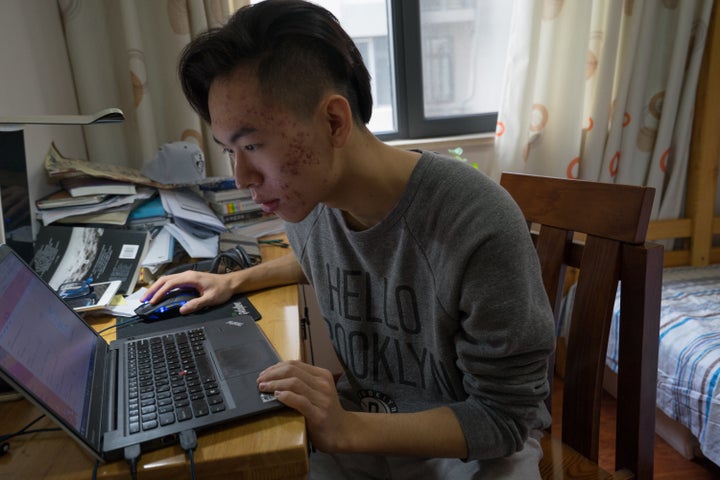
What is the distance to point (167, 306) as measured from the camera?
920mm

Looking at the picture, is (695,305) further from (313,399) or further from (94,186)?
(94,186)

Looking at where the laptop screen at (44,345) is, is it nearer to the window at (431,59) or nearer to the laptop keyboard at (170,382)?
the laptop keyboard at (170,382)

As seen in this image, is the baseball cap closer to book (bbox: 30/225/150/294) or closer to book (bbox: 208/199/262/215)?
book (bbox: 208/199/262/215)

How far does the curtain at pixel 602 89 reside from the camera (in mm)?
1738

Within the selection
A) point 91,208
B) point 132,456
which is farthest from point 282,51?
point 91,208

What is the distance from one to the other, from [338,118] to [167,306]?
50 cm

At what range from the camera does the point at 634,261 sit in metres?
0.78

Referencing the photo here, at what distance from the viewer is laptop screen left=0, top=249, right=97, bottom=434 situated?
51 centimetres

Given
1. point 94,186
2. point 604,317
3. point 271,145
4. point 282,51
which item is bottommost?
point 604,317

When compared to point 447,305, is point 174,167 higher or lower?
higher

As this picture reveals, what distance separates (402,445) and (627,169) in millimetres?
1709

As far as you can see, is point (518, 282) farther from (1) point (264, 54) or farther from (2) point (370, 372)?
(1) point (264, 54)

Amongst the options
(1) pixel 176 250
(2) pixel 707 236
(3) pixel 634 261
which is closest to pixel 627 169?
(2) pixel 707 236

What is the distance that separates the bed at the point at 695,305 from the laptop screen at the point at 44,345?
57.8 inches
